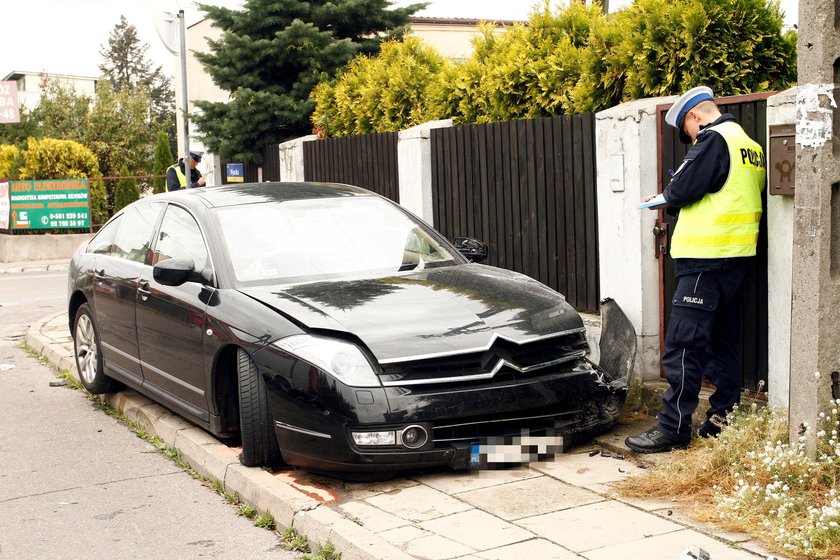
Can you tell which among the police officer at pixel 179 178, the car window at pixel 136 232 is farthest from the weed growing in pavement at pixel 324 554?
the police officer at pixel 179 178

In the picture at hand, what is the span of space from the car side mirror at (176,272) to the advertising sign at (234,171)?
917 centimetres

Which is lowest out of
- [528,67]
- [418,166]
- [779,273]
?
[779,273]

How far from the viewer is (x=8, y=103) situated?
97.1 ft

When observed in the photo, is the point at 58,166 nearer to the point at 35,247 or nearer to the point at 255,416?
the point at 35,247

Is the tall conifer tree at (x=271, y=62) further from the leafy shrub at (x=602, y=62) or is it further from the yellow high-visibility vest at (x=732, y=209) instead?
the yellow high-visibility vest at (x=732, y=209)

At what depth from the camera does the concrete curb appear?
443 centimetres

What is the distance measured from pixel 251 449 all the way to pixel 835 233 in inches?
128

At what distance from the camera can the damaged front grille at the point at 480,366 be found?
17.1 feet

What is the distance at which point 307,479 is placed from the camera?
552cm

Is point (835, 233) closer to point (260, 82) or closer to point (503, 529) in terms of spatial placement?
point (503, 529)

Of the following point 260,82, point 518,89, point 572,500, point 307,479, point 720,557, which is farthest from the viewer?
point 260,82

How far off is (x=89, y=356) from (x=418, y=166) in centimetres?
359

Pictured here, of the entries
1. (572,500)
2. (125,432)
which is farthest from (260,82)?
(572,500)

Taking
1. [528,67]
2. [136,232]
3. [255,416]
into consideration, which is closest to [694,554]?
[255,416]
